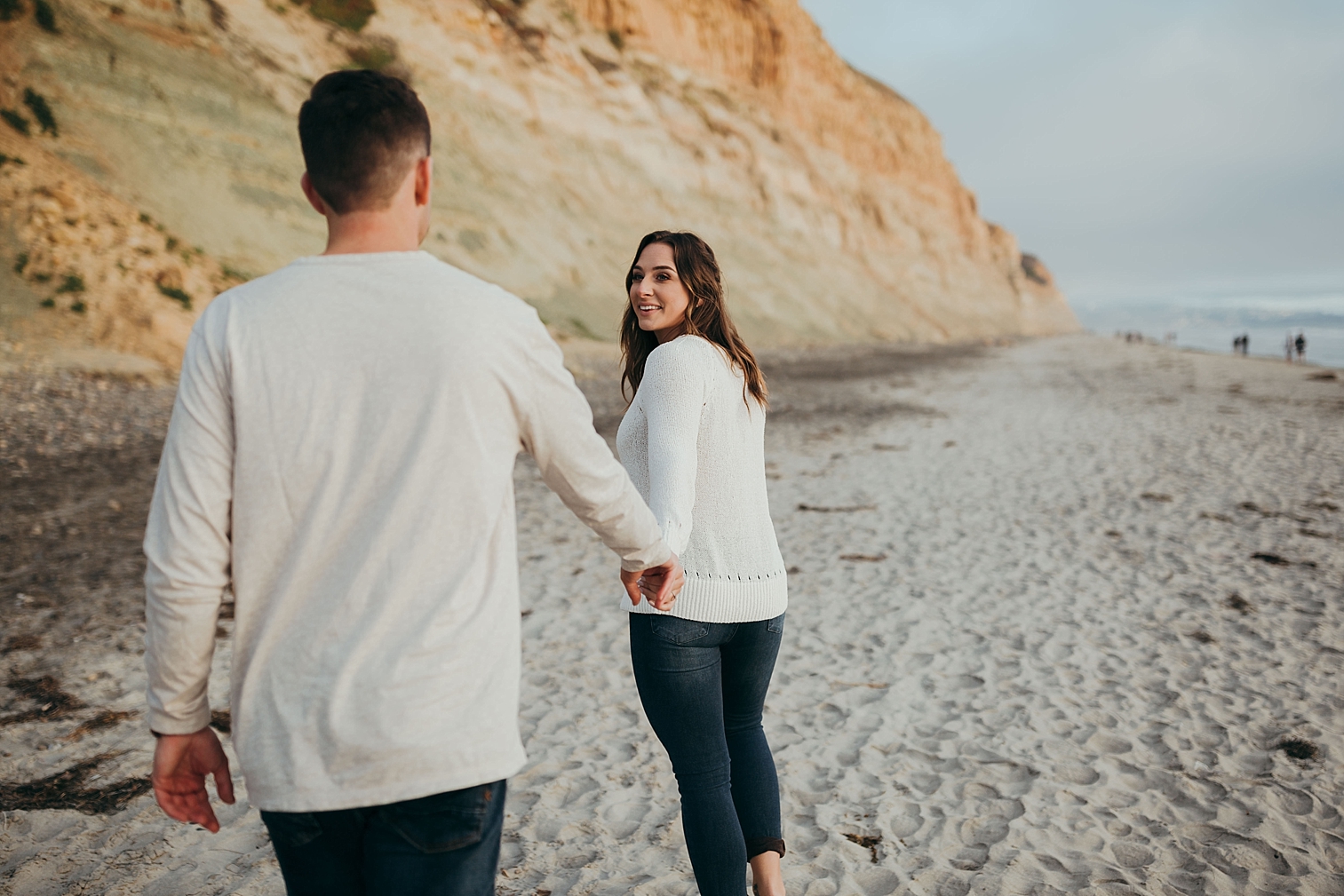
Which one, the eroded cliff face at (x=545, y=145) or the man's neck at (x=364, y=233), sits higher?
the eroded cliff face at (x=545, y=145)

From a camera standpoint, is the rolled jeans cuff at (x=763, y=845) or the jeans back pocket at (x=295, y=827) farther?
the rolled jeans cuff at (x=763, y=845)

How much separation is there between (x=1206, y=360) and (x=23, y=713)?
37628 millimetres

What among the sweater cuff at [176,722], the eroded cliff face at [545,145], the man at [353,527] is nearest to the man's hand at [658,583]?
the man at [353,527]

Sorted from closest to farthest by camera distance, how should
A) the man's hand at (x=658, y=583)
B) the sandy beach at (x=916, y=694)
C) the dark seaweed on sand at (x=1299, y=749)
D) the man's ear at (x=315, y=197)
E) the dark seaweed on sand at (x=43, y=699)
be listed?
the man's ear at (x=315, y=197)
the man's hand at (x=658, y=583)
the sandy beach at (x=916, y=694)
the dark seaweed on sand at (x=1299, y=749)
the dark seaweed on sand at (x=43, y=699)

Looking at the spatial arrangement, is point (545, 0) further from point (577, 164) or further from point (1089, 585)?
point (1089, 585)

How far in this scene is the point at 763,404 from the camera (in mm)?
2365

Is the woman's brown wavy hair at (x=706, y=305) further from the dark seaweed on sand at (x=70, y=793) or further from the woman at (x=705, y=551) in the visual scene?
the dark seaweed on sand at (x=70, y=793)

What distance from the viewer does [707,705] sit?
82.7 inches

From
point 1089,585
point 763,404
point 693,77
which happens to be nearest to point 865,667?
point 1089,585

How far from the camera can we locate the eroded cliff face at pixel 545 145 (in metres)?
18.7

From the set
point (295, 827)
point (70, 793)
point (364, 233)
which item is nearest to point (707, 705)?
point (295, 827)

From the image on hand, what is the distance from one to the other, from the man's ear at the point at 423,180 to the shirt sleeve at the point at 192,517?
0.45 metres

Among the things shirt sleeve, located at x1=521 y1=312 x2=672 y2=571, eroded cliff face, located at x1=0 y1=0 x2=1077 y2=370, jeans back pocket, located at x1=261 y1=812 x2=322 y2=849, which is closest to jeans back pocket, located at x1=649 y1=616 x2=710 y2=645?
shirt sleeve, located at x1=521 y1=312 x2=672 y2=571

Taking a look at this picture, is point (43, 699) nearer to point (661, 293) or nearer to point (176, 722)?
point (176, 722)
